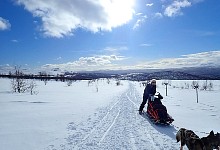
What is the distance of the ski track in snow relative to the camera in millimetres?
6844

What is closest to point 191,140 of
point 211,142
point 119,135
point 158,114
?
point 211,142

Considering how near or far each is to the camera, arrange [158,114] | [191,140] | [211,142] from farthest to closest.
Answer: [158,114] < [191,140] < [211,142]

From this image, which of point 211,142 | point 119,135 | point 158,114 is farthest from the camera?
point 158,114

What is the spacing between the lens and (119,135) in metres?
8.05

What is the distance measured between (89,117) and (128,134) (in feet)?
12.5

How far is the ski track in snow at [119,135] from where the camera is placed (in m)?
6.84

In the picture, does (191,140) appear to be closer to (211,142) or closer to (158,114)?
(211,142)

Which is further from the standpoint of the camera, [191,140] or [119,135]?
[119,135]

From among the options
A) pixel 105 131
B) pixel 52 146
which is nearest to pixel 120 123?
pixel 105 131

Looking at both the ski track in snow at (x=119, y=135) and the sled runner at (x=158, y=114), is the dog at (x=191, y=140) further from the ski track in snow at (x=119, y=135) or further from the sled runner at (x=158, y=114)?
the sled runner at (x=158, y=114)

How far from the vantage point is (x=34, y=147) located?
6727 millimetres

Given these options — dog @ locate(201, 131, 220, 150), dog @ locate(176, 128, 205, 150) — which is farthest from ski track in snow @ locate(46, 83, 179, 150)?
dog @ locate(201, 131, 220, 150)

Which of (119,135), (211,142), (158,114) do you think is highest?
(211,142)

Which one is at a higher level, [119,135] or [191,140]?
[191,140]
